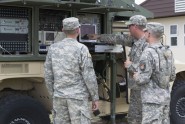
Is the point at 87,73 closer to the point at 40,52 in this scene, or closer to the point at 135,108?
the point at 135,108

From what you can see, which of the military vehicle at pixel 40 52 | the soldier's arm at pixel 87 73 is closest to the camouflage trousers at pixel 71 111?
the soldier's arm at pixel 87 73

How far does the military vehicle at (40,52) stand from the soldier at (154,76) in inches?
59.4

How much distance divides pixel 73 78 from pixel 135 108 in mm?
1110

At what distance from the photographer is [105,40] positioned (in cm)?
640

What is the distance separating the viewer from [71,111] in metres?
4.93

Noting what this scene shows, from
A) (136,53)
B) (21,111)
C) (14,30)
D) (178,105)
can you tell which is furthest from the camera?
(178,105)

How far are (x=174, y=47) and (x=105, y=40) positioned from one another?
46.6 ft

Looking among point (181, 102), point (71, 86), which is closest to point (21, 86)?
point (71, 86)

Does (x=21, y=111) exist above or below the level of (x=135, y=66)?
below

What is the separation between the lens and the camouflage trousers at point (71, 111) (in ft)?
16.2

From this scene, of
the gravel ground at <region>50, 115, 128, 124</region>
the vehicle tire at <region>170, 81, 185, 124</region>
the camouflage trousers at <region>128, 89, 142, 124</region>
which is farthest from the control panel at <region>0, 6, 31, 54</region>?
the vehicle tire at <region>170, 81, 185, 124</region>

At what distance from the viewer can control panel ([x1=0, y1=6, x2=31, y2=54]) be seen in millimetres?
5828

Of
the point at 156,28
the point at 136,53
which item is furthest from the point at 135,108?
the point at 156,28

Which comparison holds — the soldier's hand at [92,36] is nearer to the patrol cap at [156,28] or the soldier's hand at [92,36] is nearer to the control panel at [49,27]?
the control panel at [49,27]
